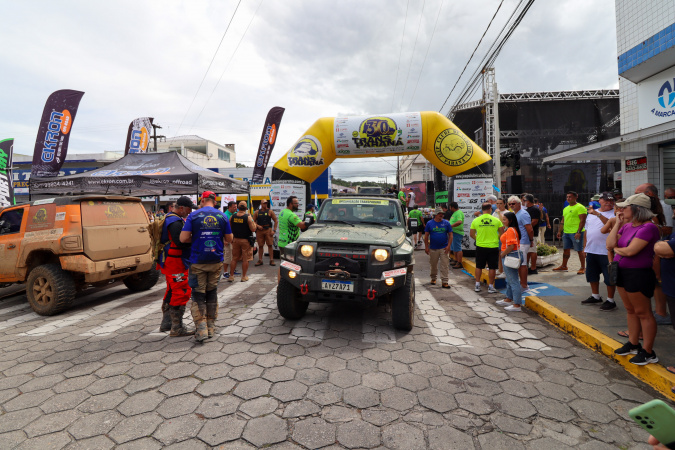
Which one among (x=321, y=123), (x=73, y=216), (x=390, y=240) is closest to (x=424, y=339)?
(x=390, y=240)

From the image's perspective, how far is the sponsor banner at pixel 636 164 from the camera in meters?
7.60

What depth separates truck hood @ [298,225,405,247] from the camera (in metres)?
4.22

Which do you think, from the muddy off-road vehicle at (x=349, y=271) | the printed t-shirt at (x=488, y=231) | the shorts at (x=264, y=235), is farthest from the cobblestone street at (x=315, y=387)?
the shorts at (x=264, y=235)

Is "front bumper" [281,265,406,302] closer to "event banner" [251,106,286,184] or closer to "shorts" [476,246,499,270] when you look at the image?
"shorts" [476,246,499,270]

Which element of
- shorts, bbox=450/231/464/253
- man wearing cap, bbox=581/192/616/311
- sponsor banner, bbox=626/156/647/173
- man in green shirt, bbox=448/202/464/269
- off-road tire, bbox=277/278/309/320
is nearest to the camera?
off-road tire, bbox=277/278/309/320

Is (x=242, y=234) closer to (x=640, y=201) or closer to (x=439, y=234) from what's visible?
(x=439, y=234)

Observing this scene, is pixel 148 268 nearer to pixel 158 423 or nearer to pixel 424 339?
pixel 158 423

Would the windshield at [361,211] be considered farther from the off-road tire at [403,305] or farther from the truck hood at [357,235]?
the off-road tire at [403,305]

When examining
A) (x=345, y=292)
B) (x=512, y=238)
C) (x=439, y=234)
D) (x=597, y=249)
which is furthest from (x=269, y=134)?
(x=597, y=249)

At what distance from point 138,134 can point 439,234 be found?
1625cm

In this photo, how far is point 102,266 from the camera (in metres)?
5.38

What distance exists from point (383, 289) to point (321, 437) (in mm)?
1915

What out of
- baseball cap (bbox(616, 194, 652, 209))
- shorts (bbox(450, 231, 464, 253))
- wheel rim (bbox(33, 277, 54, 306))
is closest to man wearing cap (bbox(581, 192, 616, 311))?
baseball cap (bbox(616, 194, 652, 209))

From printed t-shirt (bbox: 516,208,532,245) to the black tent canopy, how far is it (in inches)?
309
